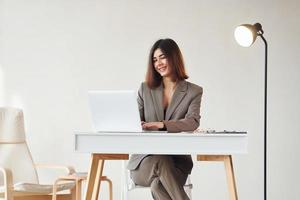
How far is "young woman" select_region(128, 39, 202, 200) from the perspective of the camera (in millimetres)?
3268

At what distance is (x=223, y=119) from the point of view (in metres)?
5.06

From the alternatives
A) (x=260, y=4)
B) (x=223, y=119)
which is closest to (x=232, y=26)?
(x=260, y=4)

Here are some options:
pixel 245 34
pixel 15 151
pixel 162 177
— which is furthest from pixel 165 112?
pixel 15 151

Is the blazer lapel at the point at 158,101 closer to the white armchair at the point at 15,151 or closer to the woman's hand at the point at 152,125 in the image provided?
the woman's hand at the point at 152,125

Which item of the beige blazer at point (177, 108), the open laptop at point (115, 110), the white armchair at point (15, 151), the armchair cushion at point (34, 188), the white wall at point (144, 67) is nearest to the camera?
the open laptop at point (115, 110)

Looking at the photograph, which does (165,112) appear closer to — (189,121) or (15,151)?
(189,121)

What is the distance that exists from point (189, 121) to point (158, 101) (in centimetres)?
24

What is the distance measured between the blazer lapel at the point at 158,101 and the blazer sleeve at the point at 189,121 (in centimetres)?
14

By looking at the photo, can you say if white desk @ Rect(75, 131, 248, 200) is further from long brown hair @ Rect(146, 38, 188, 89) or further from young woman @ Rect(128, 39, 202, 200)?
long brown hair @ Rect(146, 38, 188, 89)

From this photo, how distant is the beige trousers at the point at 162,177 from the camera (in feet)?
10.6

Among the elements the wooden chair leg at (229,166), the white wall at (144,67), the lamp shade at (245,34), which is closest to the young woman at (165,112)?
the wooden chair leg at (229,166)

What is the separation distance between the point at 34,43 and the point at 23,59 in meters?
0.17

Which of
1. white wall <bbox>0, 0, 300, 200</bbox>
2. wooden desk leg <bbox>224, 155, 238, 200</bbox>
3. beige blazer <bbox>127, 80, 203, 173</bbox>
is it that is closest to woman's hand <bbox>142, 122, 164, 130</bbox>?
beige blazer <bbox>127, 80, 203, 173</bbox>

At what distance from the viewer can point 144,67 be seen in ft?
16.8
